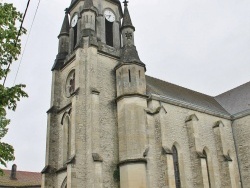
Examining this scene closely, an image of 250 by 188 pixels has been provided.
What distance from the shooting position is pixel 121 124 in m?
24.5

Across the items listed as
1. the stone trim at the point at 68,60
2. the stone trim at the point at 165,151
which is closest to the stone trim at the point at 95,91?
the stone trim at the point at 68,60

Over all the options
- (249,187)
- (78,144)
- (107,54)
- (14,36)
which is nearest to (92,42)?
(107,54)

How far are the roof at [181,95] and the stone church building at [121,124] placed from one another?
211mm

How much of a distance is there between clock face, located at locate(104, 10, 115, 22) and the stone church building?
20 mm

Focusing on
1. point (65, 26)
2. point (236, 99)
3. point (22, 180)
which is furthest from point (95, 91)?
point (22, 180)

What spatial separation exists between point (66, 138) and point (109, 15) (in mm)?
12215

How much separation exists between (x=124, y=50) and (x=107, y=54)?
4.84 ft

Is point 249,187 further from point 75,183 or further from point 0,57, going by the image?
point 0,57

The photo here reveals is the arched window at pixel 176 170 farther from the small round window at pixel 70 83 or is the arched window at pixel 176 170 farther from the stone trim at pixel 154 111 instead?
the small round window at pixel 70 83

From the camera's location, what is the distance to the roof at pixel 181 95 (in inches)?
1124

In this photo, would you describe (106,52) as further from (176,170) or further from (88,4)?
(176,170)

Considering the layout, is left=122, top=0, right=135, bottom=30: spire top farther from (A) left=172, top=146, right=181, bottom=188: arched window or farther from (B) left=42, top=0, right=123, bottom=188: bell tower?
(A) left=172, top=146, right=181, bottom=188: arched window

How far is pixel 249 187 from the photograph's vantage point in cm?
2900

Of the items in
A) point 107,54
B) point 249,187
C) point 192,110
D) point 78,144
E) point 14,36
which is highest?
point 107,54
